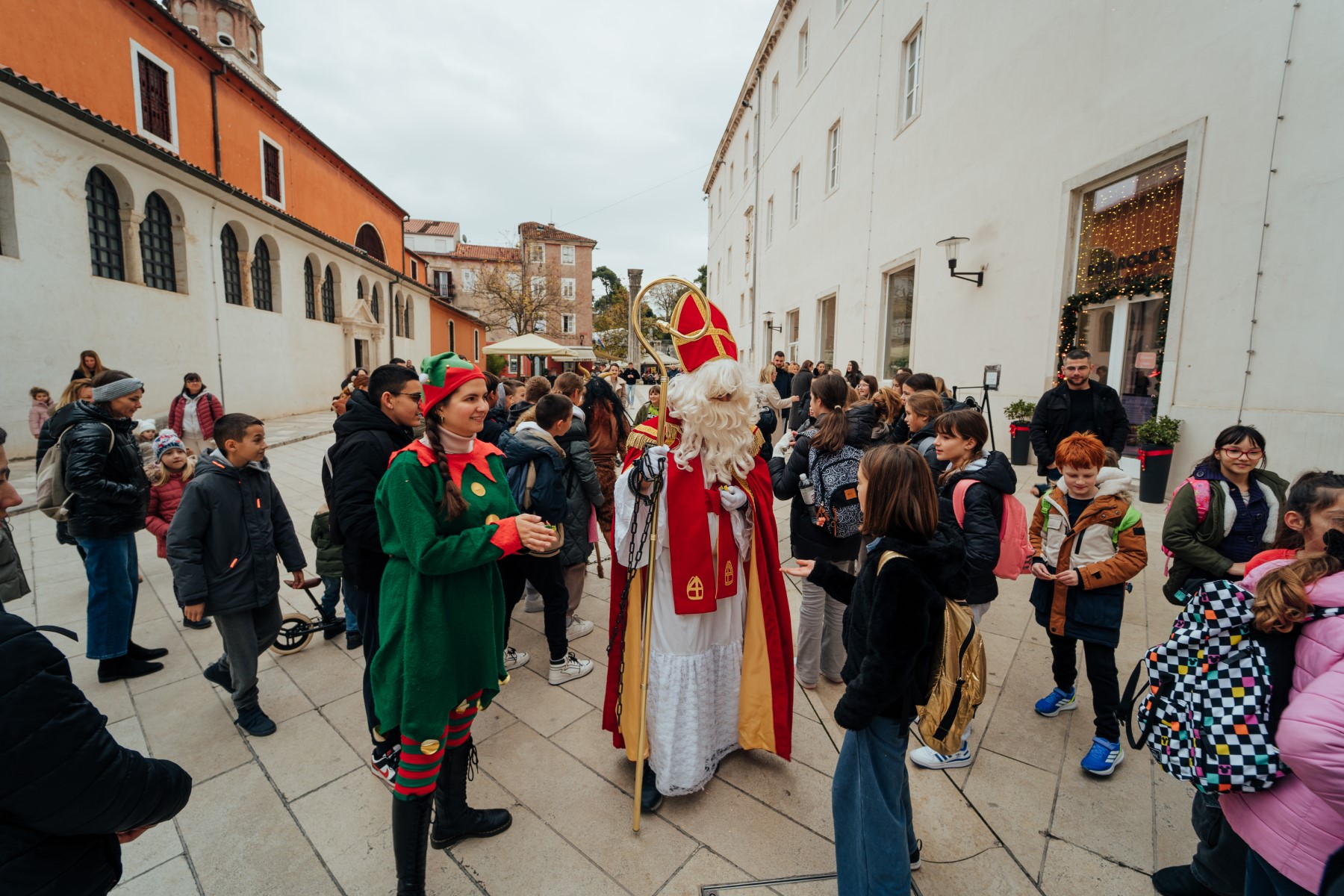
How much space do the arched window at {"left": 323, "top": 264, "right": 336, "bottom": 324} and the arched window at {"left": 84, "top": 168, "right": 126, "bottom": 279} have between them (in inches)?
336

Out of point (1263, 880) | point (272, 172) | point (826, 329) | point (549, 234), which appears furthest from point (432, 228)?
point (1263, 880)

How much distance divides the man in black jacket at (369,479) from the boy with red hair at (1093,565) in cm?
311

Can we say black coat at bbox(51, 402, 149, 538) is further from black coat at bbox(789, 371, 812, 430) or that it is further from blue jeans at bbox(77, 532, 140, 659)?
black coat at bbox(789, 371, 812, 430)

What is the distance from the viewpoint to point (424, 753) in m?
1.99

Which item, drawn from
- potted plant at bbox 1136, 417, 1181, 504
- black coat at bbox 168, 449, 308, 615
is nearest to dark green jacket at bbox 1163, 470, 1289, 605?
potted plant at bbox 1136, 417, 1181, 504

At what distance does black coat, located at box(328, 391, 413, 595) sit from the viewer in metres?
2.37

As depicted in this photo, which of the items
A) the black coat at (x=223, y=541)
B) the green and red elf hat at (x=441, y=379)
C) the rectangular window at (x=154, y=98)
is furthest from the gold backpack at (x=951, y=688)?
the rectangular window at (x=154, y=98)

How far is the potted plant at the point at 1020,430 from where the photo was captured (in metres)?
7.82

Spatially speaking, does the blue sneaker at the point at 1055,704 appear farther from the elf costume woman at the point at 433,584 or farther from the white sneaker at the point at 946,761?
the elf costume woman at the point at 433,584

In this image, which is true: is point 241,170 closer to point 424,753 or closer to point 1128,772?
point 424,753

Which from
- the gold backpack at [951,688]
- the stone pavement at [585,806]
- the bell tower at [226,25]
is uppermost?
the bell tower at [226,25]

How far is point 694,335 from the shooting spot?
2627 mm

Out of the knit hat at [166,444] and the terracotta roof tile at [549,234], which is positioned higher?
the terracotta roof tile at [549,234]

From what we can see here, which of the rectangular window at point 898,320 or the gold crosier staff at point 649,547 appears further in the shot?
the rectangular window at point 898,320
